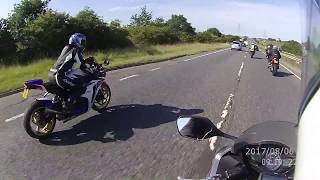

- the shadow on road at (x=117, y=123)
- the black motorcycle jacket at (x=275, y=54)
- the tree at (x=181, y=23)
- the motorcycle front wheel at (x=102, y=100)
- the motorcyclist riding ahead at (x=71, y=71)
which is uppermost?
the motorcyclist riding ahead at (x=71, y=71)

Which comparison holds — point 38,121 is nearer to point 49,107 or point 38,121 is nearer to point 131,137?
point 49,107

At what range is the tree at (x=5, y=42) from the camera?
3356cm

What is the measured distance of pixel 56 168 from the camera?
5621 mm

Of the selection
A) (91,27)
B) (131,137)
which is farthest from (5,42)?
(131,137)

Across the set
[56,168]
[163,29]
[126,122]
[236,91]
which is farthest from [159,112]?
[163,29]

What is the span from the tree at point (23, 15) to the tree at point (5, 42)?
567 mm

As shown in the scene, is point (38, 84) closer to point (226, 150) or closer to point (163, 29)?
point (226, 150)

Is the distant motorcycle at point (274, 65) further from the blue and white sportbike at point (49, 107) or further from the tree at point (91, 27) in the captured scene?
the tree at point (91, 27)

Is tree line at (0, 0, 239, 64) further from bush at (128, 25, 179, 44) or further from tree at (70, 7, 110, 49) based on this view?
bush at (128, 25, 179, 44)

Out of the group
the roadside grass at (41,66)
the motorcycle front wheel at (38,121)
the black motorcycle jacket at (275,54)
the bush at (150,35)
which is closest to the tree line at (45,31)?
the roadside grass at (41,66)

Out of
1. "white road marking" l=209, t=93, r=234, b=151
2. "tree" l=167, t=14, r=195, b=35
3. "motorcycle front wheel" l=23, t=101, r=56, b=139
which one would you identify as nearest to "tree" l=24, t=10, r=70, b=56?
"white road marking" l=209, t=93, r=234, b=151

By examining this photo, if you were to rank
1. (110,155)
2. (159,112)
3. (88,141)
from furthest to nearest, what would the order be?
1. (159,112)
2. (88,141)
3. (110,155)

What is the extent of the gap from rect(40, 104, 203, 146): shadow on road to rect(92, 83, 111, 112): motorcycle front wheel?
15cm

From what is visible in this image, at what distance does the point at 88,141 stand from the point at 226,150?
454 cm
